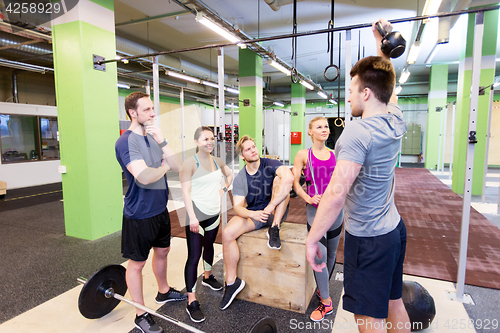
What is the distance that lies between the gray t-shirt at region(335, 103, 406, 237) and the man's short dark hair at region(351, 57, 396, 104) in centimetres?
10

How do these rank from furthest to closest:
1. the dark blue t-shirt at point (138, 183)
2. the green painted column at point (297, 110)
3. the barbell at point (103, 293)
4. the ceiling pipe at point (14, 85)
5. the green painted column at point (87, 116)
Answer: the green painted column at point (297, 110) → the ceiling pipe at point (14, 85) → the green painted column at point (87, 116) → the barbell at point (103, 293) → the dark blue t-shirt at point (138, 183)

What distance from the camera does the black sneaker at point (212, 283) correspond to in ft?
Result: 7.60

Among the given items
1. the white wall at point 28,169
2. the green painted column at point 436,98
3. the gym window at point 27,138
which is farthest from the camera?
the green painted column at point 436,98

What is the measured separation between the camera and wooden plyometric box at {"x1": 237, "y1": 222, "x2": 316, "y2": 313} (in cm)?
195

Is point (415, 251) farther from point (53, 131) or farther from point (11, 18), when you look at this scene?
point (53, 131)

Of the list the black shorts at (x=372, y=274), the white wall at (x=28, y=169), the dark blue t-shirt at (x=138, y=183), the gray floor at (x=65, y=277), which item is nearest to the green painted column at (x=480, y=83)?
the gray floor at (x=65, y=277)

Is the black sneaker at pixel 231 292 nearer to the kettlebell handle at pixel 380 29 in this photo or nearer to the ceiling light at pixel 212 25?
the kettlebell handle at pixel 380 29

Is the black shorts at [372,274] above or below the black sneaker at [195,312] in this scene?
above

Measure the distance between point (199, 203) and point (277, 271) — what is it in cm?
76

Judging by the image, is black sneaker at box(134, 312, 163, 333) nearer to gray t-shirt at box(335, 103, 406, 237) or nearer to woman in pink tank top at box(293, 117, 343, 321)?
woman in pink tank top at box(293, 117, 343, 321)

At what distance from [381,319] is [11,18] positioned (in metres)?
5.85

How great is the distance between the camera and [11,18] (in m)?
4.12

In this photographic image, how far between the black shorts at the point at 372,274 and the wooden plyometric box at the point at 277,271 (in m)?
0.76

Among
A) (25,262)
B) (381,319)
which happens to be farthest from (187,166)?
(25,262)
